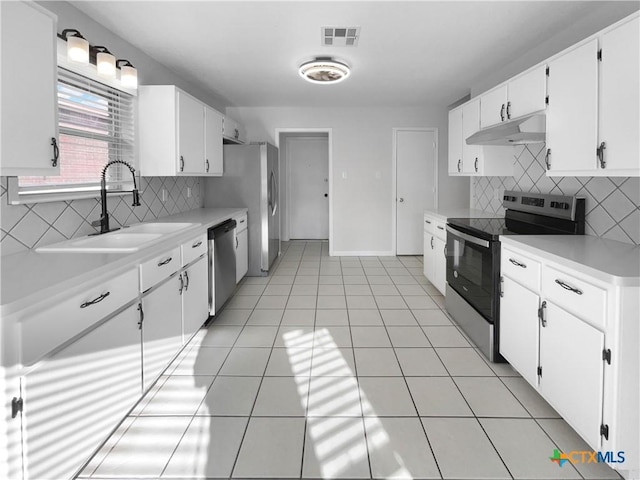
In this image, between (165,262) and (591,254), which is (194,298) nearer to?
(165,262)

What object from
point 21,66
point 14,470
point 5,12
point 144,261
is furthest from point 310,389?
point 5,12

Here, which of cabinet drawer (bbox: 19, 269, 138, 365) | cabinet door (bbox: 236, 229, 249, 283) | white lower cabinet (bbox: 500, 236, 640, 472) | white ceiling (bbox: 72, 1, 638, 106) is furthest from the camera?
cabinet door (bbox: 236, 229, 249, 283)

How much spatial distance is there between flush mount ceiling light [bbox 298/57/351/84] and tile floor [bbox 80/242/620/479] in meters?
2.28

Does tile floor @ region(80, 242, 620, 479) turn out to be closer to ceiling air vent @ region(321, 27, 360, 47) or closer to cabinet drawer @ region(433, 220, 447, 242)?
cabinet drawer @ region(433, 220, 447, 242)

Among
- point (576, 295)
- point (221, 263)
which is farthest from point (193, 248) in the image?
point (576, 295)

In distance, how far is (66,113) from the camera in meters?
2.57

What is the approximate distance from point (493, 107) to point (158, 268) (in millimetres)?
2884

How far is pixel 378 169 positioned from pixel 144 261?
16.5 feet

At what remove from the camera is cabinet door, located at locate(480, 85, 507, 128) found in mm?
3275

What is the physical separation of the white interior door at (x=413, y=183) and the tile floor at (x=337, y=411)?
3.22 metres

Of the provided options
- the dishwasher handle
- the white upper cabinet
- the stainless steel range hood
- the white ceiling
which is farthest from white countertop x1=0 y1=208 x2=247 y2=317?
the stainless steel range hood

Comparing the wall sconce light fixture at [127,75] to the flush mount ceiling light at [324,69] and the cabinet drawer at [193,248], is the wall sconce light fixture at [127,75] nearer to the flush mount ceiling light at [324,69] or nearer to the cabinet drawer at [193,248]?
the cabinet drawer at [193,248]

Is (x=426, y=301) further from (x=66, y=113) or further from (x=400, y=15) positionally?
(x=66, y=113)

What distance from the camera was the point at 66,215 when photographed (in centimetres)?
250
